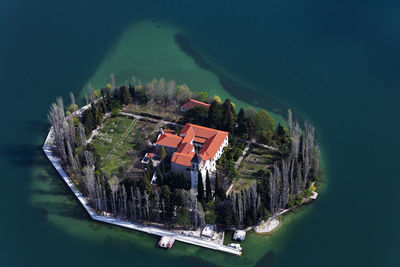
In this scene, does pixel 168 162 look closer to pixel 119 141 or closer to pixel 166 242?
pixel 119 141

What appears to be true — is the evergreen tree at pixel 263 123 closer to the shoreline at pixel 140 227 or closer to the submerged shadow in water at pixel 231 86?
the submerged shadow in water at pixel 231 86

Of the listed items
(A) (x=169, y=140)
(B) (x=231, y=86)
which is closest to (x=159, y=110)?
(A) (x=169, y=140)

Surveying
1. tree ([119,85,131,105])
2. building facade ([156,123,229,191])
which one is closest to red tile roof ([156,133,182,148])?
building facade ([156,123,229,191])

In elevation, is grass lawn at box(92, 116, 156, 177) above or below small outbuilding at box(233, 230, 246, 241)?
above

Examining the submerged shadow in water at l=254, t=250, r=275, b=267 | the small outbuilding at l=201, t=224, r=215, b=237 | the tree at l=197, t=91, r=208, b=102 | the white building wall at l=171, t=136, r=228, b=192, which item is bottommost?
the submerged shadow in water at l=254, t=250, r=275, b=267

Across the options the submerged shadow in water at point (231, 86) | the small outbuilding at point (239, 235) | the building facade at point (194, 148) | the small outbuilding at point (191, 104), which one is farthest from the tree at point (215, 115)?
the small outbuilding at point (239, 235)

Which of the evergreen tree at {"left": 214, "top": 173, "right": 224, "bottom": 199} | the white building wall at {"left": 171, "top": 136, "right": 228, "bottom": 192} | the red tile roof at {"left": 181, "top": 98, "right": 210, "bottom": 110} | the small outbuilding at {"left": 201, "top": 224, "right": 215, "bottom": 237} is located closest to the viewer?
the small outbuilding at {"left": 201, "top": 224, "right": 215, "bottom": 237}

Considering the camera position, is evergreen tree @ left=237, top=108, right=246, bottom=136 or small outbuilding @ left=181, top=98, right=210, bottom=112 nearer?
evergreen tree @ left=237, top=108, right=246, bottom=136

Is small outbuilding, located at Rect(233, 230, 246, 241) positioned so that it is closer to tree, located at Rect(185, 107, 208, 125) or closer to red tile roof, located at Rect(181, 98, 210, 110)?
tree, located at Rect(185, 107, 208, 125)
